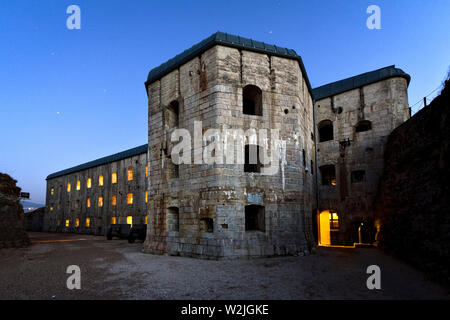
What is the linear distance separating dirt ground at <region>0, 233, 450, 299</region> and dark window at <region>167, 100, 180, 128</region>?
6850mm

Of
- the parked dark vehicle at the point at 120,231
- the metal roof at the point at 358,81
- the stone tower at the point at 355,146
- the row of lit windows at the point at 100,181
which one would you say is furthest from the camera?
the row of lit windows at the point at 100,181

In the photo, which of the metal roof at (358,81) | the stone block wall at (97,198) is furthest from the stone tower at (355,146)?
the stone block wall at (97,198)

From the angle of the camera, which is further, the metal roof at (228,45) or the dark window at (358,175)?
the dark window at (358,175)

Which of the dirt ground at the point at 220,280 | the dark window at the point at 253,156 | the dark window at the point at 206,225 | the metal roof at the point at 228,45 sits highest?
the metal roof at the point at 228,45

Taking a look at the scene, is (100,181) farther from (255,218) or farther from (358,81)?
(358,81)

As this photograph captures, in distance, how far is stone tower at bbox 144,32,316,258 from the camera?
11.1 meters

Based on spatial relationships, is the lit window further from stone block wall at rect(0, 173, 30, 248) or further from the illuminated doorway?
stone block wall at rect(0, 173, 30, 248)

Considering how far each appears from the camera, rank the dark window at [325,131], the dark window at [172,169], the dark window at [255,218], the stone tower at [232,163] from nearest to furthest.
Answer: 1. the stone tower at [232,163]
2. the dark window at [255,218]
3. the dark window at [172,169]
4. the dark window at [325,131]

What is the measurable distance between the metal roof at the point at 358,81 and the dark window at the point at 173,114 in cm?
940

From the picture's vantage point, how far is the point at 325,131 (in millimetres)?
18891

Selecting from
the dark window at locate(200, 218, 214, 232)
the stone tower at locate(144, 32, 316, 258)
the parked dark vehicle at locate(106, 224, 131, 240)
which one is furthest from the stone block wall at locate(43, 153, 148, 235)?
the dark window at locate(200, 218, 214, 232)

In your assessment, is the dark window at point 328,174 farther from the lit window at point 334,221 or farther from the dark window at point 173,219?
the dark window at point 173,219

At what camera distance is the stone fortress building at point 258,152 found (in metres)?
11.3
